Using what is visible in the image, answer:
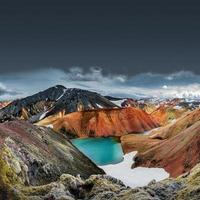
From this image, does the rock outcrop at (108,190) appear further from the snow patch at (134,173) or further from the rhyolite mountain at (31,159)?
the snow patch at (134,173)

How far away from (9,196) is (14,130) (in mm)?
45704

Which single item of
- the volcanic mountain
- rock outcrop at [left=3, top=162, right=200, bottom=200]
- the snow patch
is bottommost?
rock outcrop at [left=3, top=162, right=200, bottom=200]

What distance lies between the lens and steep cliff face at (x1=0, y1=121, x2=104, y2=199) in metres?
56.2

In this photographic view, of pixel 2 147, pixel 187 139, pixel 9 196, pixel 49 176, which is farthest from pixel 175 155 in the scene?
pixel 9 196

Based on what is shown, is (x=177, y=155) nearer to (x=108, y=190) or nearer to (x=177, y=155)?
(x=177, y=155)

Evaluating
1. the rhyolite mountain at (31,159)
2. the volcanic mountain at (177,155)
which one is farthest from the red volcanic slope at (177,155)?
the rhyolite mountain at (31,159)

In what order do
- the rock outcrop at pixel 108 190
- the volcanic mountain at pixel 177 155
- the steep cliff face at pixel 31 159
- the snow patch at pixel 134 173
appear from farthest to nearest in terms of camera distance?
the volcanic mountain at pixel 177 155 < the snow patch at pixel 134 173 < the steep cliff face at pixel 31 159 < the rock outcrop at pixel 108 190

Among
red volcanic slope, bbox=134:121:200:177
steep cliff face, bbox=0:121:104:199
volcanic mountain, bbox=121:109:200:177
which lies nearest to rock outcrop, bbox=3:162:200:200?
steep cliff face, bbox=0:121:104:199

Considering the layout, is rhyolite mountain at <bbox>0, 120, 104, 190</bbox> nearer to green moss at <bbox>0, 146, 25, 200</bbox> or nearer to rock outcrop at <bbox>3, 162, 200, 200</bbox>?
green moss at <bbox>0, 146, 25, 200</bbox>

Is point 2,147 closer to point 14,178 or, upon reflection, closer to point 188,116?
point 14,178

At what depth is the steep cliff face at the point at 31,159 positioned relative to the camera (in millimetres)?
56250

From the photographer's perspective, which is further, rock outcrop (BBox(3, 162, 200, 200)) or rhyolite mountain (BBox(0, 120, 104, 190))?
rhyolite mountain (BBox(0, 120, 104, 190))

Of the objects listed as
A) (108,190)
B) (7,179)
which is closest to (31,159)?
(7,179)

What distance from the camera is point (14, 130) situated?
87.6 metres
